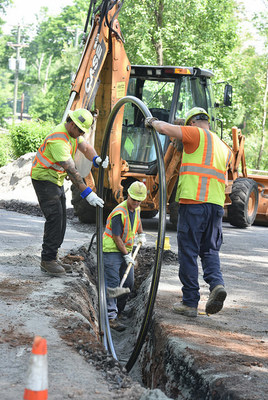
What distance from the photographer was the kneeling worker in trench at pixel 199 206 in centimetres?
590

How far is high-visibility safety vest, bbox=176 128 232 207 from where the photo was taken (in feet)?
19.4

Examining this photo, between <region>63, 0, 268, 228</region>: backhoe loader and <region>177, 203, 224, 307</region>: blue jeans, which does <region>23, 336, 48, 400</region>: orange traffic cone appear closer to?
<region>177, 203, 224, 307</region>: blue jeans

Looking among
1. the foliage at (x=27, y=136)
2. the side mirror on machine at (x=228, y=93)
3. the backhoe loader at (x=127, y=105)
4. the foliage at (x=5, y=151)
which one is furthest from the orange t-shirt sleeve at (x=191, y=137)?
the foliage at (x=5, y=151)

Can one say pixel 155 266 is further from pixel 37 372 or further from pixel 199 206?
pixel 37 372

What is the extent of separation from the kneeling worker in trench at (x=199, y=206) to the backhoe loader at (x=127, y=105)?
117 inches

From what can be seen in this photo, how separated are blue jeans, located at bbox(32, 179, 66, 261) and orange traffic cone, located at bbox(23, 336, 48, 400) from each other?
4.48 metres

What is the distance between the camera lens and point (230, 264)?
9.46 m

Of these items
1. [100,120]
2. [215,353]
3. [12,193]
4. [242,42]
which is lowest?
[12,193]

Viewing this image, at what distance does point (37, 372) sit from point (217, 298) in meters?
3.20

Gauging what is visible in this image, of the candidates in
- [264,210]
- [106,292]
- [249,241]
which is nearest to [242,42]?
[264,210]

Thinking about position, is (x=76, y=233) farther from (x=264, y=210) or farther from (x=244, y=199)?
(x=264, y=210)

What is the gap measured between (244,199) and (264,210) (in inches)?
75.0

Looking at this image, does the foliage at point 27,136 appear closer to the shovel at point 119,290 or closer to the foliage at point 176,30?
the foliage at point 176,30

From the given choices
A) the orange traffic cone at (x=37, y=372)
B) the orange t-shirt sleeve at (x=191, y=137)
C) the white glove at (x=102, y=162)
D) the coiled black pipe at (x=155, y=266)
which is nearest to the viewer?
the orange traffic cone at (x=37, y=372)
